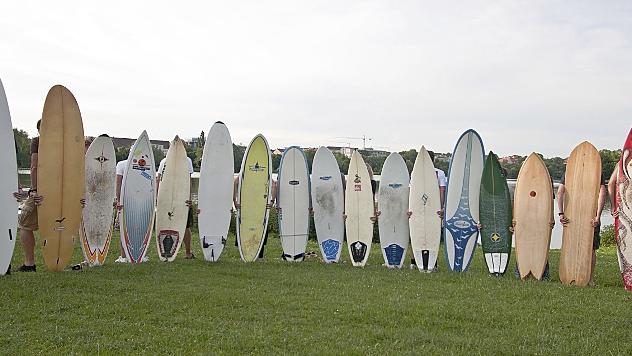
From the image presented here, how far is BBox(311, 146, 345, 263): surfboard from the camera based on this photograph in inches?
338

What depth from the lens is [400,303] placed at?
553 cm

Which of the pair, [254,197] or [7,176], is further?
[254,197]

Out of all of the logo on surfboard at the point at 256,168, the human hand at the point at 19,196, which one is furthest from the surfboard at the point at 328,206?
the human hand at the point at 19,196

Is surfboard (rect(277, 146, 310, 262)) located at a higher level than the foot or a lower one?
higher

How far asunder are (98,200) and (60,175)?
2.50ft

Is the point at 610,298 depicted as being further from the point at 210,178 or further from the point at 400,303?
the point at 210,178

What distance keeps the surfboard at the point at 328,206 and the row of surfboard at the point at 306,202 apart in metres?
0.01

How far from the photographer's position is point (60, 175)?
285 inches

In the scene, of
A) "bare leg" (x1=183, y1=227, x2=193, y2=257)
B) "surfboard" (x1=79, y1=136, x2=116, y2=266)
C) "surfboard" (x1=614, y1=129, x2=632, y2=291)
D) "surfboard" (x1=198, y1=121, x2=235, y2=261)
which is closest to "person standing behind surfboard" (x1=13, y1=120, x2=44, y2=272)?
"surfboard" (x1=79, y1=136, x2=116, y2=266)

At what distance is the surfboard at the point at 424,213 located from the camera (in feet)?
26.4

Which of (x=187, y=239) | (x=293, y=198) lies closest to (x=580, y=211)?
(x=293, y=198)

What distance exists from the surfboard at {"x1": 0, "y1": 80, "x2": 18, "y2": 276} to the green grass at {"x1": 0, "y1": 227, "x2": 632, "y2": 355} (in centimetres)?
52

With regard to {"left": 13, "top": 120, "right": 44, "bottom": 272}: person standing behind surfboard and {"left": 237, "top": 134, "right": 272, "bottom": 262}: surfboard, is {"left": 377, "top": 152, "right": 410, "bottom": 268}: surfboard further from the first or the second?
{"left": 13, "top": 120, "right": 44, "bottom": 272}: person standing behind surfboard

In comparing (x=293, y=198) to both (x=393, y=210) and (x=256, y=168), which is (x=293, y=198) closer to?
(x=256, y=168)
